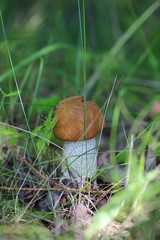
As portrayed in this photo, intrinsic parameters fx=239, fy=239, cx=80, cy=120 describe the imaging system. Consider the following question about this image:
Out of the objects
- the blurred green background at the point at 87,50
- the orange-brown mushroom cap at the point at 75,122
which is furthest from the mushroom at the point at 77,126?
the blurred green background at the point at 87,50

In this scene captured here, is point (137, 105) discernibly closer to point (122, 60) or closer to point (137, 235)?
point (122, 60)

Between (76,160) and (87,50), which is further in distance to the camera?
(87,50)

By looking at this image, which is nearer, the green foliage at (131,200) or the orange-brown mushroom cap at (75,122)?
the green foliage at (131,200)

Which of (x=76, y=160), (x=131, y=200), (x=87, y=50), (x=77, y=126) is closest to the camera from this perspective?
(x=131, y=200)

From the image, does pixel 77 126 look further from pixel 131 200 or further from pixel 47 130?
pixel 131 200

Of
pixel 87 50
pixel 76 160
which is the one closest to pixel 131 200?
pixel 76 160

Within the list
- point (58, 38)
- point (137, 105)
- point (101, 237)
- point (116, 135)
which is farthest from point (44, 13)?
point (101, 237)

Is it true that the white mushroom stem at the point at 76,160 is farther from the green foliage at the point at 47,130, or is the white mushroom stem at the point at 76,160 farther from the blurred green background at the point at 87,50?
the blurred green background at the point at 87,50
